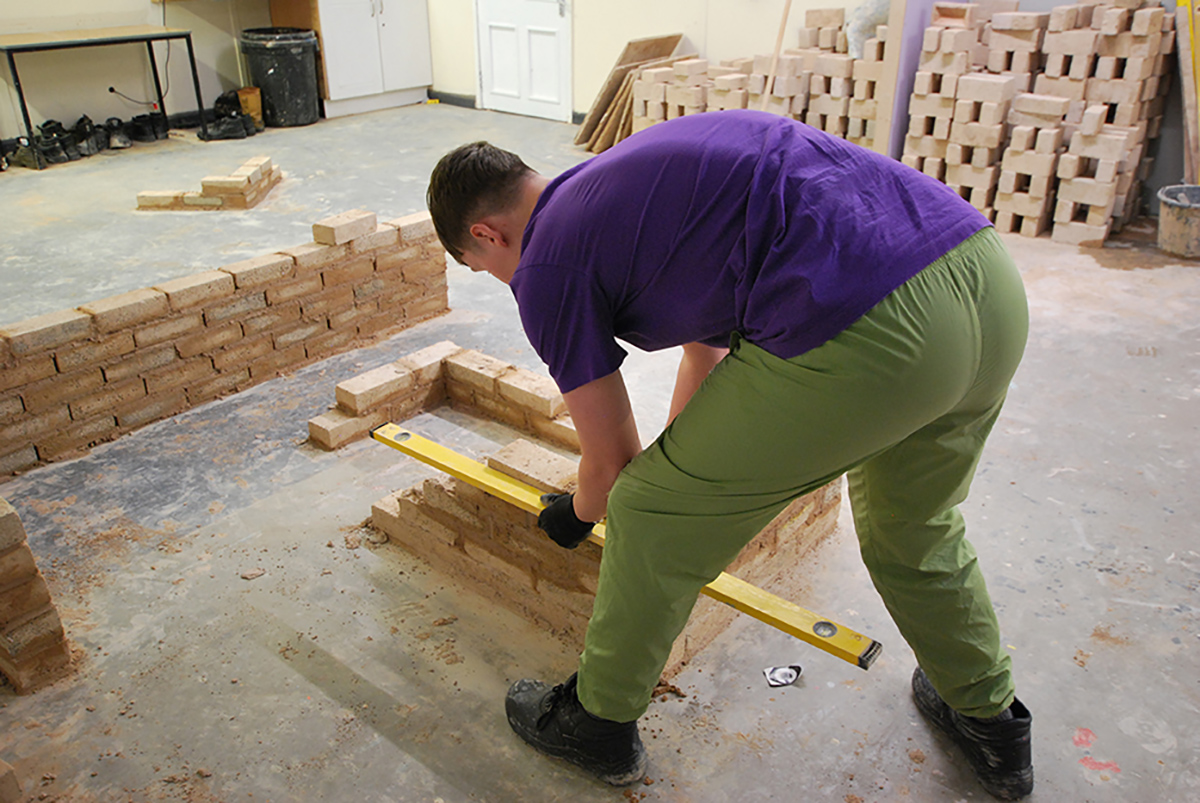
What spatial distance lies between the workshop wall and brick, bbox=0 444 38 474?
270 inches

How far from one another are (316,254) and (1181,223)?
5.79 m

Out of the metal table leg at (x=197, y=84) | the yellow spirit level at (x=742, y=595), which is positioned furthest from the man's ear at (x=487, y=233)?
the metal table leg at (x=197, y=84)

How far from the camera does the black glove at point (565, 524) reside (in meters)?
2.50

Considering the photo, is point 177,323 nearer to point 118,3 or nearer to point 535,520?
point 535,520

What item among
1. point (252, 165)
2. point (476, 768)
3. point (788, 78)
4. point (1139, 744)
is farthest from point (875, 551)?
point (252, 165)

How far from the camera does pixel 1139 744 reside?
99.3 inches

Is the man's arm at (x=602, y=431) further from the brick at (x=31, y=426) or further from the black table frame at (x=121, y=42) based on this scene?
the black table frame at (x=121, y=42)

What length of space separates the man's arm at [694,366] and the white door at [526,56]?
345 inches

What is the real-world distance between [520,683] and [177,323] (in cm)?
277

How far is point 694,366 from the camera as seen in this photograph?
2617mm

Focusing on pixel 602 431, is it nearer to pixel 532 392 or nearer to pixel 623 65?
pixel 532 392

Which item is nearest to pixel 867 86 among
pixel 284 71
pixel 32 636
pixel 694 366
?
pixel 694 366

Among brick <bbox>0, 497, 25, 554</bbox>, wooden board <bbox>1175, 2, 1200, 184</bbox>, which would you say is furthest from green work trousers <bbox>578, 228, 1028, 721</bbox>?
wooden board <bbox>1175, 2, 1200, 184</bbox>

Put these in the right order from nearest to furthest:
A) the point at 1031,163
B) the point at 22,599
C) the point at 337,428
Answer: the point at 22,599, the point at 337,428, the point at 1031,163
